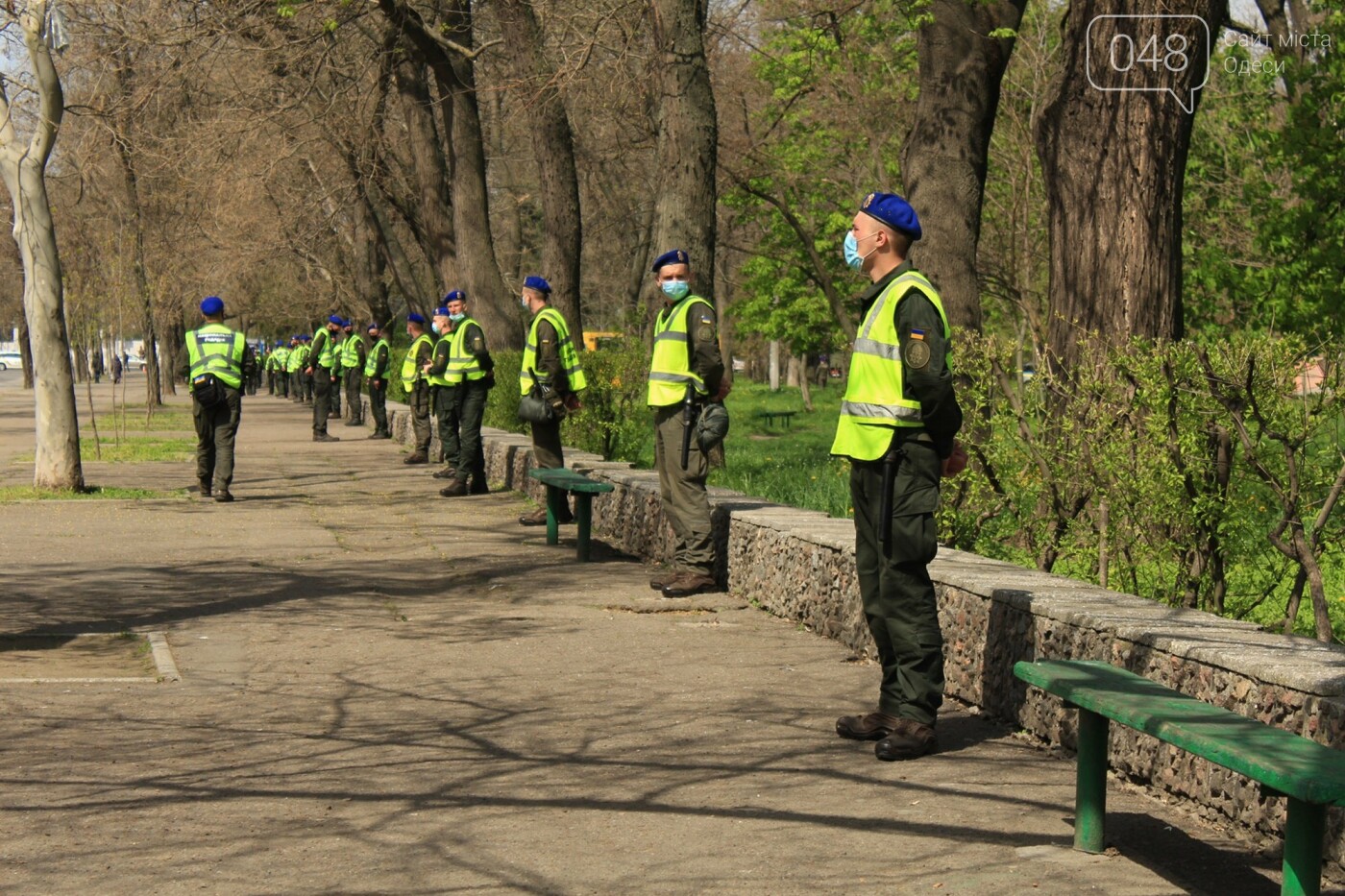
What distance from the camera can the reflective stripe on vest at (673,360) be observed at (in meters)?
11.3

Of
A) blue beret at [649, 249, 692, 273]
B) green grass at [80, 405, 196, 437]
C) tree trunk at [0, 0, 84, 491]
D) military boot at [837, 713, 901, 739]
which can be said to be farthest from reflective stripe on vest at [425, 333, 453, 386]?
green grass at [80, 405, 196, 437]

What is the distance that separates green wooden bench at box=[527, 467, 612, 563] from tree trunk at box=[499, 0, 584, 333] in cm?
1185

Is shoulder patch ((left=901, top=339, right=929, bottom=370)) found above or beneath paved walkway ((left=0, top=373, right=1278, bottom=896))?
above

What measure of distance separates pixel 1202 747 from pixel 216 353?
14.4 metres

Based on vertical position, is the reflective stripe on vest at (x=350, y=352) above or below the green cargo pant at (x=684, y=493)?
above

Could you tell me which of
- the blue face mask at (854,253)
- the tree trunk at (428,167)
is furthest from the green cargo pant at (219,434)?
the tree trunk at (428,167)

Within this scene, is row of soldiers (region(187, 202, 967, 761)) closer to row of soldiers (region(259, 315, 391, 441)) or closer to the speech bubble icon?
the speech bubble icon

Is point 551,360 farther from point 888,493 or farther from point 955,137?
point 888,493

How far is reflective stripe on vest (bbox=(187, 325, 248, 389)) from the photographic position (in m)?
17.8

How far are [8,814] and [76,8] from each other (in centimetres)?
1587

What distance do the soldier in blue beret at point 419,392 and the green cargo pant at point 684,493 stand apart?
1286 centimetres

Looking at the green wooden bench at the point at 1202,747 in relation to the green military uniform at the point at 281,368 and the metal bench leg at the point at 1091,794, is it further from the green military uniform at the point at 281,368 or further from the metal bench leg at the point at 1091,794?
the green military uniform at the point at 281,368

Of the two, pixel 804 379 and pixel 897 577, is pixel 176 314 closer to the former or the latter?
pixel 804 379

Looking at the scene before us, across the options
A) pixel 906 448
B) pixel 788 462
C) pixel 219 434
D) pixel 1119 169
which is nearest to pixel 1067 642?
pixel 906 448
